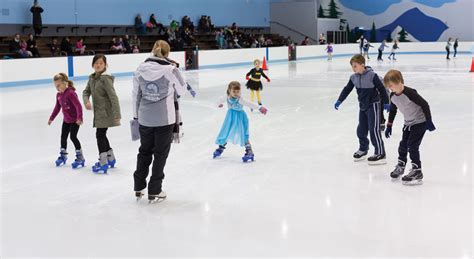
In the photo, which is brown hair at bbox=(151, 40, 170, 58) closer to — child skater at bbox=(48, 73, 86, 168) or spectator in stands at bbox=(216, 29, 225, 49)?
child skater at bbox=(48, 73, 86, 168)

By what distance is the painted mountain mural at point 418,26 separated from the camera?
38.0m

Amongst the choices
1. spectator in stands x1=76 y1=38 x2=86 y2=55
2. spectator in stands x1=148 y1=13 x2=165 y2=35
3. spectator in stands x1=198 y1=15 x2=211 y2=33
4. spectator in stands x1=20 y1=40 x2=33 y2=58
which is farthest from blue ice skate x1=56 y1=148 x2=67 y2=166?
spectator in stands x1=198 y1=15 x2=211 y2=33

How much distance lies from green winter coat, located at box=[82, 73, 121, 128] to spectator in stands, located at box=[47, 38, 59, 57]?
1461 cm

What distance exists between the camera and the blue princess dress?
5.90m

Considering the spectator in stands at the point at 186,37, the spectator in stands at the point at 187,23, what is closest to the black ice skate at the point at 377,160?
the spectator in stands at the point at 186,37

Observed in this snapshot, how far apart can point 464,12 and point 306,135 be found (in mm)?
33566

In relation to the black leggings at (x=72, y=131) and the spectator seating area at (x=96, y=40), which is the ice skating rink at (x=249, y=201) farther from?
the spectator seating area at (x=96, y=40)

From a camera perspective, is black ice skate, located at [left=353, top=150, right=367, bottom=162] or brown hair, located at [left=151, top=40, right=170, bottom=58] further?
black ice skate, located at [left=353, top=150, right=367, bottom=162]

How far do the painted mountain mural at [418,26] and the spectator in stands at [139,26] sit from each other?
61.7 ft

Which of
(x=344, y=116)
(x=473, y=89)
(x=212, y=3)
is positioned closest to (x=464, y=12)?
(x=212, y=3)

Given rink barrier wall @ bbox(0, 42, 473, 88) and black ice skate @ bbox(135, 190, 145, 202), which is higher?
rink barrier wall @ bbox(0, 42, 473, 88)

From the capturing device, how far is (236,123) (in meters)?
5.95

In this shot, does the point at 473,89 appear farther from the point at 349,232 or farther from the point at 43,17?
the point at 43,17

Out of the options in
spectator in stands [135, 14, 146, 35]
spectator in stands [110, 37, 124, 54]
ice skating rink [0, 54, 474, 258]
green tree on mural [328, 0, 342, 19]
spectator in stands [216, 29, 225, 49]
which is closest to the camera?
ice skating rink [0, 54, 474, 258]
